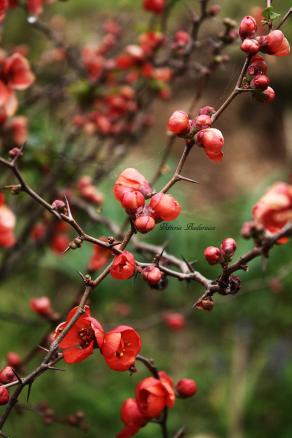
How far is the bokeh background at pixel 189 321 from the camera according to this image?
1.53m

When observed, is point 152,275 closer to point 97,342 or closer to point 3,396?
point 97,342

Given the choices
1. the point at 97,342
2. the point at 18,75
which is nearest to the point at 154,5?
the point at 18,75

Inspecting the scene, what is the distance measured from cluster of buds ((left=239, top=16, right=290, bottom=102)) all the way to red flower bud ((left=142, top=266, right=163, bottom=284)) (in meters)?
0.22

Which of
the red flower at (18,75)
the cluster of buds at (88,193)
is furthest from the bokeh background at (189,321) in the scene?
the red flower at (18,75)

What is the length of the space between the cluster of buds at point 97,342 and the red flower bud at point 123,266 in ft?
0.18

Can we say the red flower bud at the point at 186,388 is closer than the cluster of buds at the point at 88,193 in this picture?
Yes

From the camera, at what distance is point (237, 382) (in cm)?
185

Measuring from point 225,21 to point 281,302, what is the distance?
134cm

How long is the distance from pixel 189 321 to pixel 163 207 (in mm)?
1868

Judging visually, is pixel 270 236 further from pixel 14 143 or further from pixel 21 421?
pixel 21 421

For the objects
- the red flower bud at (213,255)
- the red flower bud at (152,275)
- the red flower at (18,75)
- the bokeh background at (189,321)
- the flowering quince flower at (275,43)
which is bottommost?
the bokeh background at (189,321)

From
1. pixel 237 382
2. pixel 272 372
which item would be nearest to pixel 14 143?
pixel 237 382

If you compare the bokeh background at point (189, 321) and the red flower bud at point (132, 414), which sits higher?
the red flower bud at point (132, 414)

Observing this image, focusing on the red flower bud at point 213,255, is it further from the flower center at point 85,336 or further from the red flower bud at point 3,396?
the red flower bud at point 3,396
